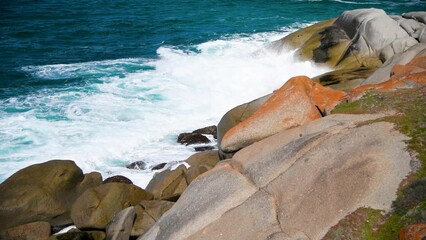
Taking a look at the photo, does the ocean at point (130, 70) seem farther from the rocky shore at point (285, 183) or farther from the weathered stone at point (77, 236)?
the weathered stone at point (77, 236)

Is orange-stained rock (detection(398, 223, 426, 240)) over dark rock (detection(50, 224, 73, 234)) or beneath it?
over

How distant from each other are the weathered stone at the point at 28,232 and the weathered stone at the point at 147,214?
3426mm

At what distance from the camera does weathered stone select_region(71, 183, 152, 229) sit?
62.3 feet

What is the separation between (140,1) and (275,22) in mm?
18614

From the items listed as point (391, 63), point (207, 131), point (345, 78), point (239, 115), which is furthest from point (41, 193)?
point (391, 63)

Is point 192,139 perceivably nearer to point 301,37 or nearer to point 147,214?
point 147,214

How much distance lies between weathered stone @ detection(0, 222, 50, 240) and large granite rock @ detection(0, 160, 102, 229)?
112cm

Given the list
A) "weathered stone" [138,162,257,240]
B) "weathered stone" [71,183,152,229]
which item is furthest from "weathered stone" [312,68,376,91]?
"weathered stone" [71,183,152,229]

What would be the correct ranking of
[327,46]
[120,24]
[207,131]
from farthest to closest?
[120,24] → [327,46] → [207,131]

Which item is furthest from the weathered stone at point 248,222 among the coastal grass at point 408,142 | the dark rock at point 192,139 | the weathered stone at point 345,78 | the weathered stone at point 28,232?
Answer: the dark rock at point 192,139

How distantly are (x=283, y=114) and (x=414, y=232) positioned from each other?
794 cm

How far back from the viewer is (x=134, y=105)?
1282 inches

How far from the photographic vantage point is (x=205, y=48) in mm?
45281

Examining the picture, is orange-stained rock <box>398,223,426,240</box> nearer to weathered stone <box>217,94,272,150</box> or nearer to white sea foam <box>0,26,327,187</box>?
weathered stone <box>217,94,272,150</box>
